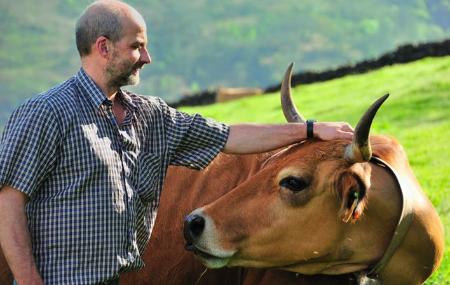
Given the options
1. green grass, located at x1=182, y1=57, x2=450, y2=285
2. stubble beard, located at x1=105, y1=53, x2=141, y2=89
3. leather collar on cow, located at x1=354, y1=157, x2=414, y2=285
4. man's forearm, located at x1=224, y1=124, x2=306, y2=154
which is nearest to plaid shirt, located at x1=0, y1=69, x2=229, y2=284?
stubble beard, located at x1=105, y1=53, x2=141, y2=89

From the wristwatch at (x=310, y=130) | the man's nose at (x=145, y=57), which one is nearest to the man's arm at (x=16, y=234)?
the man's nose at (x=145, y=57)

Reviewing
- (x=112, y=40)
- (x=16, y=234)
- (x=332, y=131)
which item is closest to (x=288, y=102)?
(x=332, y=131)

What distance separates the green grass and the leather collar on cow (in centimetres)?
544

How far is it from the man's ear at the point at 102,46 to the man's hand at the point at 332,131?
150 centimetres

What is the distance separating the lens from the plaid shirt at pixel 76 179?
19.9ft

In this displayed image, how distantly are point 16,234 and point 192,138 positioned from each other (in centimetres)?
154

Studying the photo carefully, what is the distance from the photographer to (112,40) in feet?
20.7

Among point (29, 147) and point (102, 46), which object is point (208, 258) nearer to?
point (29, 147)

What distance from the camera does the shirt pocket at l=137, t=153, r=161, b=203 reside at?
6.61m

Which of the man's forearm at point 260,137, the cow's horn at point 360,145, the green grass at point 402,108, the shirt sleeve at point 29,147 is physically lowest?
the green grass at point 402,108

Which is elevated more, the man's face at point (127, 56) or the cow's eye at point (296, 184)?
the man's face at point (127, 56)

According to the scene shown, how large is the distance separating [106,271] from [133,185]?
1.88 feet

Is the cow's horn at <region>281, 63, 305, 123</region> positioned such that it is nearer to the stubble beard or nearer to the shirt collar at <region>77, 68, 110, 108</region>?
the stubble beard

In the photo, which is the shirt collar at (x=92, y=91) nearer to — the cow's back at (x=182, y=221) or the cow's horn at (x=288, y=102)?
the cow's back at (x=182, y=221)
